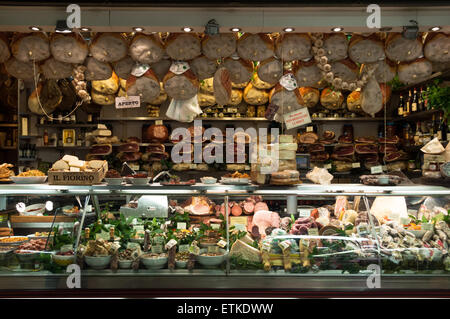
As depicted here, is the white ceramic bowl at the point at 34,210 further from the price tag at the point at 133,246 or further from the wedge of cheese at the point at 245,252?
the wedge of cheese at the point at 245,252

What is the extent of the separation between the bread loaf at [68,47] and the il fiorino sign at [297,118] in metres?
→ 2.33

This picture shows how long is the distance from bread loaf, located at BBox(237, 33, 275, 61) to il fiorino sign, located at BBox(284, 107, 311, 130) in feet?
2.28

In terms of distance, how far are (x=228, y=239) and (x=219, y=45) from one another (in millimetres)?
2049

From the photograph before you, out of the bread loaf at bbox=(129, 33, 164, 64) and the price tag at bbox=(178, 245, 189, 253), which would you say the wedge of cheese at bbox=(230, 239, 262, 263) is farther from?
→ the bread loaf at bbox=(129, 33, 164, 64)

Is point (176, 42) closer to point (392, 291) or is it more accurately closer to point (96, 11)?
point (96, 11)

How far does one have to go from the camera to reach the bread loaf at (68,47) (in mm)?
4117

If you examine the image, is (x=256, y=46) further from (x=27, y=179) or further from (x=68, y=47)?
(x=27, y=179)

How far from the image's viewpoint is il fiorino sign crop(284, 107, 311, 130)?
417 centimetres

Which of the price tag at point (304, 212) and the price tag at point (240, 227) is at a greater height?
the price tag at point (304, 212)

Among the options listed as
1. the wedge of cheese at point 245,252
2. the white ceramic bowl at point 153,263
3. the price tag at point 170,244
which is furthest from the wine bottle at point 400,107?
the white ceramic bowl at point 153,263

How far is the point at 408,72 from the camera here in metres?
4.33

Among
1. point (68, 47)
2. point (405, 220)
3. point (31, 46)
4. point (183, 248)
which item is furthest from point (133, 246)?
point (405, 220)

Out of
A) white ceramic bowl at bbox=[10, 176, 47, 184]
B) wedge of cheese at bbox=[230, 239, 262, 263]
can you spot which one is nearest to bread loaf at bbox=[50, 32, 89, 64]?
white ceramic bowl at bbox=[10, 176, 47, 184]
